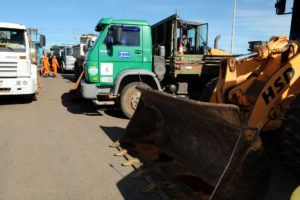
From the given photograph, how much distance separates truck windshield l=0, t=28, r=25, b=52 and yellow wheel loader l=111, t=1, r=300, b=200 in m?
5.42

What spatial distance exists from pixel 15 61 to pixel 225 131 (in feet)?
22.5

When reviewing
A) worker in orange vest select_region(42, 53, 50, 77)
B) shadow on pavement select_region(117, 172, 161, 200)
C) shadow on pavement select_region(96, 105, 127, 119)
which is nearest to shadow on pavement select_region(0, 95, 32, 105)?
shadow on pavement select_region(96, 105, 127, 119)

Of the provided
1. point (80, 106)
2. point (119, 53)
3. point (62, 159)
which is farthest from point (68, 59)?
point (62, 159)

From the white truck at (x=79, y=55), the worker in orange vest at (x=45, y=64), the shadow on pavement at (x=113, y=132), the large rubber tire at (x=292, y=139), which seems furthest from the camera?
the worker in orange vest at (x=45, y=64)

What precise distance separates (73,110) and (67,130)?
85.9 inches

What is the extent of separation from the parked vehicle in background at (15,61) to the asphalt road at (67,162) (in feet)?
3.62

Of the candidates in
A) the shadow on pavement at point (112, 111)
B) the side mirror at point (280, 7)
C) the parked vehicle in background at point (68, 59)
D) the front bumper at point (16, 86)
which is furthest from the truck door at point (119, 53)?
the parked vehicle in background at point (68, 59)

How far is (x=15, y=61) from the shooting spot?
7.46m

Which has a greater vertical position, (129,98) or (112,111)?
(129,98)

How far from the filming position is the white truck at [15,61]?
7.40 meters

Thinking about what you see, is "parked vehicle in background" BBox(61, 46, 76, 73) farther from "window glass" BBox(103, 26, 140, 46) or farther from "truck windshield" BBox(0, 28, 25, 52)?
"window glass" BBox(103, 26, 140, 46)

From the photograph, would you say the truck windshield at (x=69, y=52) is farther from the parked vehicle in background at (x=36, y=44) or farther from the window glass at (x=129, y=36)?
the window glass at (x=129, y=36)

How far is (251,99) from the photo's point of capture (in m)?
3.65

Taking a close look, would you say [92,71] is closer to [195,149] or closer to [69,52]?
[195,149]
